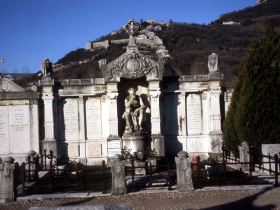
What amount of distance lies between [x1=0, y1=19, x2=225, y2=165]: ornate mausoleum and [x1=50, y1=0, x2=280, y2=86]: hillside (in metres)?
20.7

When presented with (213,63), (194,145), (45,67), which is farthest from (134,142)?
(45,67)

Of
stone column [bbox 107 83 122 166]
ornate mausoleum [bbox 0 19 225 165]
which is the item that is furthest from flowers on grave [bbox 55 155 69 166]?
stone column [bbox 107 83 122 166]

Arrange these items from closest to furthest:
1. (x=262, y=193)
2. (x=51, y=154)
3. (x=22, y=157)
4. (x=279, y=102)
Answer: (x=262, y=193)
(x=279, y=102)
(x=51, y=154)
(x=22, y=157)

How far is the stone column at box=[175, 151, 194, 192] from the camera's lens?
7926mm

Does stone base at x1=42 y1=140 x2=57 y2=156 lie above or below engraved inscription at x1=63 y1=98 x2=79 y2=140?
below

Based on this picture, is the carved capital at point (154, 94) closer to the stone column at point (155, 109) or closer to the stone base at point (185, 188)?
the stone column at point (155, 109)

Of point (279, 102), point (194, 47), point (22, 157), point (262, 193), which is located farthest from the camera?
point (194, 47)

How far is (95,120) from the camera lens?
13133mm

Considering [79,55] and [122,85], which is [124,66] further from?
[79,55]

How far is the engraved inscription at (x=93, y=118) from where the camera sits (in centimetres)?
1313

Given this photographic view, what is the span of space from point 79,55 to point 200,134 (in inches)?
1954

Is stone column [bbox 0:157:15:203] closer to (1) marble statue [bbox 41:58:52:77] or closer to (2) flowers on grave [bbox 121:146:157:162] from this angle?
(2) flowers on grave [bbox 121:146:157:162]

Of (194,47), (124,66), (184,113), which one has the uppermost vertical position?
(194,47)

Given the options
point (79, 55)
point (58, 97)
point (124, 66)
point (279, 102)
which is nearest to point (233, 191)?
point (279, 102)
